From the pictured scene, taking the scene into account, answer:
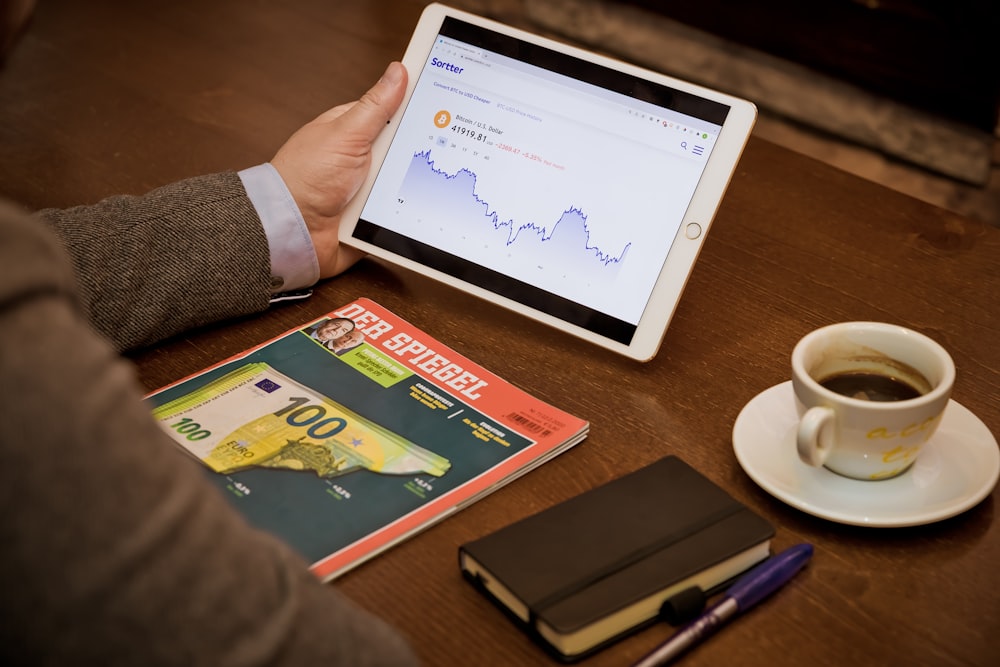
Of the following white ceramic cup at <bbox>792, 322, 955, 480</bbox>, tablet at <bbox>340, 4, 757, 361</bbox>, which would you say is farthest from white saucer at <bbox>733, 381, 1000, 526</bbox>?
tablet at <bbox>340, 4, 757, 361</bbox>

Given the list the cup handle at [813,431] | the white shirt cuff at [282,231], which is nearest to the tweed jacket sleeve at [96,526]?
the cup handle at [813,431]

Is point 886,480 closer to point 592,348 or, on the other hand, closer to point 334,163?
point 592,348

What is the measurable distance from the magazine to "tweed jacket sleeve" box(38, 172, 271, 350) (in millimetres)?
74

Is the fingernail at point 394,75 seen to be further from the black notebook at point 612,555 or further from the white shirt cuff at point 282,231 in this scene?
the black notebook at point 612,555

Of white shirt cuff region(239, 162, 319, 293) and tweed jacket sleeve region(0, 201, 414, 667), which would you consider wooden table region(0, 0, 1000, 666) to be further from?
tweed jacket sleeve region(0, 201, 414, 667)

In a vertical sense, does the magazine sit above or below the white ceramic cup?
below

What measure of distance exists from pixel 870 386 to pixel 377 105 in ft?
1.73

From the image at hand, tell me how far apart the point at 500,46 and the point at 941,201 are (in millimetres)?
1472

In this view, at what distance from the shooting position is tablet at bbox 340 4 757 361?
0.89 m

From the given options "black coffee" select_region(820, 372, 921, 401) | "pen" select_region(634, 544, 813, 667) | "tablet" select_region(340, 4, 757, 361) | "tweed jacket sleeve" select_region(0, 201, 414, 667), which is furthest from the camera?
"tablet" select_region(340, 4, 757, 361)

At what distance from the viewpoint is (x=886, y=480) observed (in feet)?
2.51

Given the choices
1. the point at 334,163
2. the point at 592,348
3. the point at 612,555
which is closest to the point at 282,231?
the point at 334,163

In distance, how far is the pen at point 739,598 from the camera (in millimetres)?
640

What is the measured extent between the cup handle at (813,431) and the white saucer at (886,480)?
0.04m
